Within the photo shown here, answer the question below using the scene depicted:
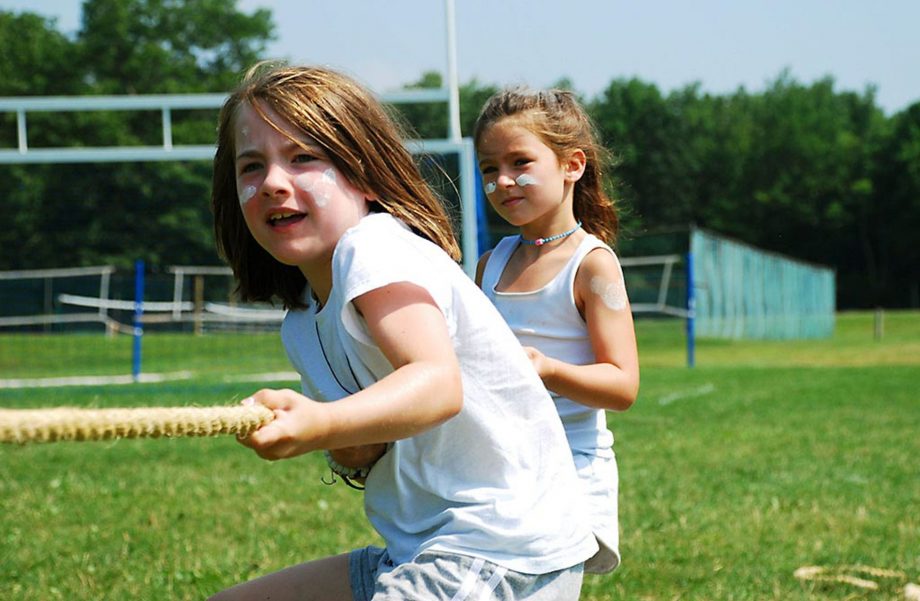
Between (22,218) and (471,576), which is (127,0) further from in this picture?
(471,576)

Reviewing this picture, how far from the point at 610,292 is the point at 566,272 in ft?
0.52

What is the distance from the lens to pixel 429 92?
12836 millimetres

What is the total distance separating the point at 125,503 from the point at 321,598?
13.3 ft

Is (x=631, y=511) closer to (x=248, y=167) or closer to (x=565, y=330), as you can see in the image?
(x=565, y=330)

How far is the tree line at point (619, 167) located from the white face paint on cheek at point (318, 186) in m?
20.9

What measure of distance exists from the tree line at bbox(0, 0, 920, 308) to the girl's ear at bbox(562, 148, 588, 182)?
65.3ft

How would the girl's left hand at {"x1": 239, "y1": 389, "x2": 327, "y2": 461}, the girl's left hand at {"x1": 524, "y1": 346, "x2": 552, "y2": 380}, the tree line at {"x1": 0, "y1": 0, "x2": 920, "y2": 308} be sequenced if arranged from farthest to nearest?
1. the tree line at {"x1": 0, "y1": 0, "x2": 920, "y2": 308}
2. the girl's left hand at {"x1": 524, "y1": 346, "x2": 552, "y2": 380}
3. the girl's left hand at {"x1": 239, "y1": 389, "x2": 327, "y2": 461}

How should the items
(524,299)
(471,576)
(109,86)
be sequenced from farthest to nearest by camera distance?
(109,86) → (524,299) → (471,576)

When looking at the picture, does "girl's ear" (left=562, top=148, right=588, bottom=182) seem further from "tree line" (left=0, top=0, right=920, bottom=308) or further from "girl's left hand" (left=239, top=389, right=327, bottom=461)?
"tree line" (left=0, top=0, right=920, bottom=308)

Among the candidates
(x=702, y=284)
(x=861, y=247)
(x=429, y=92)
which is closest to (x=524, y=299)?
(x=429, y=92)

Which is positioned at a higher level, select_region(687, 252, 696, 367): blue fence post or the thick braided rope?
the thick braided rope

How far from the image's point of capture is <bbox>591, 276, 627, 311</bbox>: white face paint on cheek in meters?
2.93

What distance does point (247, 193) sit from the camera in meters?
2.10

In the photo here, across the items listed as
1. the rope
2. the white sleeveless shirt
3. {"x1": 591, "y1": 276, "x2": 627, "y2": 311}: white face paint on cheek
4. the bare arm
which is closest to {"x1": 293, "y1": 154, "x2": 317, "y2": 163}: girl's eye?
the white sleeveless shirt
